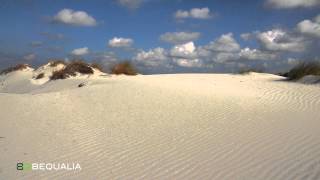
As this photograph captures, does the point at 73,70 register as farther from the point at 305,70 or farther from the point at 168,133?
the point at 168,133

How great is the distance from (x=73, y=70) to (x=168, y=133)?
18768 millimetres

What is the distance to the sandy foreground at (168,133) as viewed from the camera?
667 centimetres

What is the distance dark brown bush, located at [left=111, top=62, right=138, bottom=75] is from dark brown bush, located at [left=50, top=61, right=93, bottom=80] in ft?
5.97

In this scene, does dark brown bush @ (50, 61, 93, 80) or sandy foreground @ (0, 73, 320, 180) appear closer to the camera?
sandy foreground @ (0, 73, 320, 180)

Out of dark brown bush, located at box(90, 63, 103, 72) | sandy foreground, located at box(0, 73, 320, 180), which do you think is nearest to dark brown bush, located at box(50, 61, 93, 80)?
dark brown bush, located at box(90, 63, 103, 72)

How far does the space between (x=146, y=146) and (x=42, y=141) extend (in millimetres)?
2399

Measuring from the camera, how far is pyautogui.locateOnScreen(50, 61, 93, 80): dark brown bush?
86.5 feet

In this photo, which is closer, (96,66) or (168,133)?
(168,133)

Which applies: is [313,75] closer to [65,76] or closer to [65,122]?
[65,122]

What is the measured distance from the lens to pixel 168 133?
9.25m

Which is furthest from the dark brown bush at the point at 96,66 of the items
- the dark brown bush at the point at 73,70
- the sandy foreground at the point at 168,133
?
the sandy foreground at the point at 168,133

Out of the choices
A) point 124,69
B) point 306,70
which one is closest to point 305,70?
point 306,70

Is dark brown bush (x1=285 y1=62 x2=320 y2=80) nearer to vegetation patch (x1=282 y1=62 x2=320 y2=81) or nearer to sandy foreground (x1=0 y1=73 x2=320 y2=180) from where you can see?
vegetation patch (x1=282 y1=62 x2=320 y2=81)

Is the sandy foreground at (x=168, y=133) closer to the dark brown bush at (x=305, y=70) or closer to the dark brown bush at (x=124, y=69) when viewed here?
the dark brown bush at (x=305, y=70)
